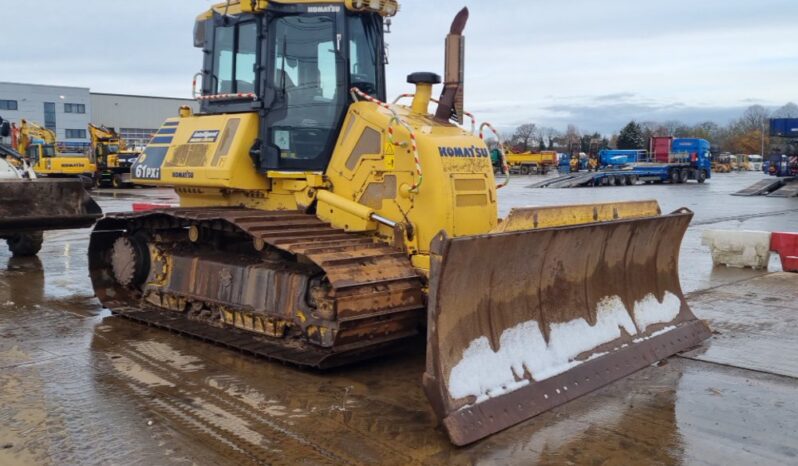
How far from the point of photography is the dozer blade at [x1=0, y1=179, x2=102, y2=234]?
31.6ft

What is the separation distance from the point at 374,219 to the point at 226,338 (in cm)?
174

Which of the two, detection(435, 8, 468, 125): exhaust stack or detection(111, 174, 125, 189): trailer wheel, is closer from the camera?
detection(435, 8, 468, 125): exhaust stack

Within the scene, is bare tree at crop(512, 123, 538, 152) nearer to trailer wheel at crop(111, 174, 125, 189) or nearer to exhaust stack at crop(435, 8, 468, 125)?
trailer wheel at crop(111, 174, 125, 189)

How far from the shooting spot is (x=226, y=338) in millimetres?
6613

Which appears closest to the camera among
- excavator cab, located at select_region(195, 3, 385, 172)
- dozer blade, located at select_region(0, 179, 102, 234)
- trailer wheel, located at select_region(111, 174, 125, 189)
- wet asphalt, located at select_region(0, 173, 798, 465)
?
wet asphalt, located at select_region(0, 173, 798, 465)

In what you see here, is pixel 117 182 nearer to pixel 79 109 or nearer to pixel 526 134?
pixel 79 109

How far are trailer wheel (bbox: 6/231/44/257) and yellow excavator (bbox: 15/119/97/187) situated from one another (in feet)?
84.1

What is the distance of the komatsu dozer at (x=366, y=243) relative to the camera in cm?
508

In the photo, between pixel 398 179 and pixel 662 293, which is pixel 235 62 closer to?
pixel 398 179

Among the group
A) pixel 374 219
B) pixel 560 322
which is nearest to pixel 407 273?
pixel 374 219

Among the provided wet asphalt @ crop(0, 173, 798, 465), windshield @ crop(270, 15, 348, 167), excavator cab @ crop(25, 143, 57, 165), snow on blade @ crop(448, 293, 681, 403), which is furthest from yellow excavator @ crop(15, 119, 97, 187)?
snow on blade @ crop(448, 293, 681, 403)

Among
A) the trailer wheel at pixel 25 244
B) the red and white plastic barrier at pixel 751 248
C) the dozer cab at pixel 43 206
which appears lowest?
the trailer wheel at pixel 25 244

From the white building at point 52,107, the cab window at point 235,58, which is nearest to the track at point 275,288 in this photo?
the cab window at point 235,58

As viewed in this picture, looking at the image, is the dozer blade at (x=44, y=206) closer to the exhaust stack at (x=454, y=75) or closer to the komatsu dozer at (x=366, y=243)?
the komatsu dozer at (x=366, y=243)
